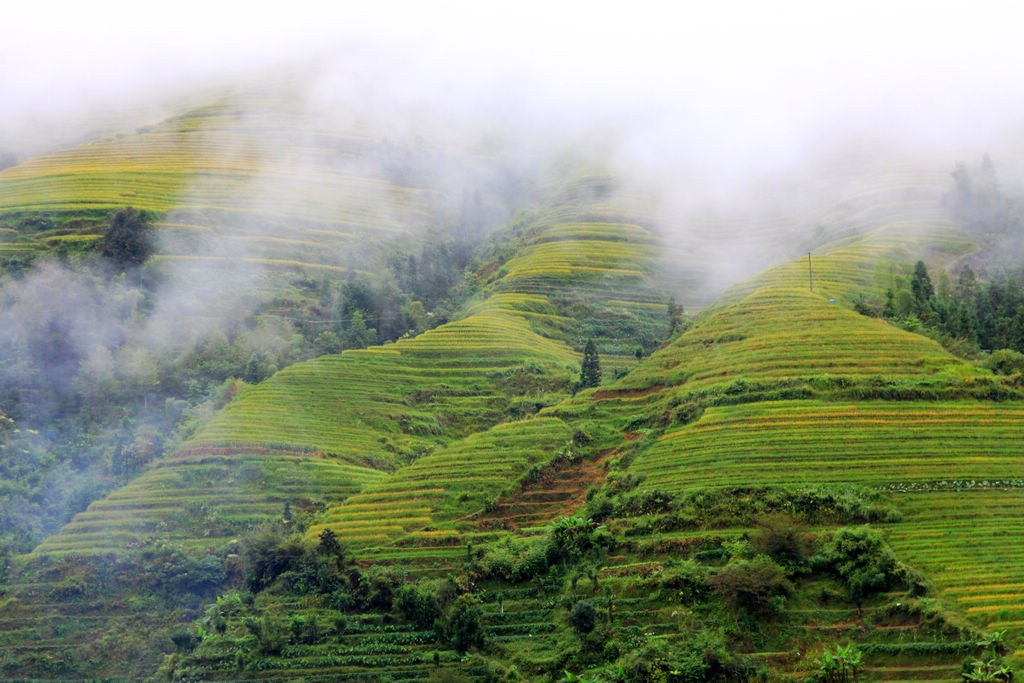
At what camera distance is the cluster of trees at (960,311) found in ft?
187

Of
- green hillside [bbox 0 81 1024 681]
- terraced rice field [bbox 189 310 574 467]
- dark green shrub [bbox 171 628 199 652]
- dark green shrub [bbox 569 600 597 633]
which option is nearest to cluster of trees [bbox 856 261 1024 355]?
green hillside [bbox 0 81 1024 681]

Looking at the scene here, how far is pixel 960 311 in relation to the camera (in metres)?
57.9

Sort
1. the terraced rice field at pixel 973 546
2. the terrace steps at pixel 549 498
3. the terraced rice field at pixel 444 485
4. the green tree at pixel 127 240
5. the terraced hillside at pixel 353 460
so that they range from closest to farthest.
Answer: the terraced rice field at pixel 973 546, the terraced hillside at pixel 353 460, the terrace steps at pixel 549 498, the terraced rice field at pixel 444 485, the green tree at pixel 127 240

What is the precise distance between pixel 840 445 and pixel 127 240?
189 feet

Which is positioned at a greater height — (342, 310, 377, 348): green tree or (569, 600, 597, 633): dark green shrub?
(342, 310, 377, 348): green tree

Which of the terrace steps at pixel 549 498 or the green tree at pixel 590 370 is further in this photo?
the green tree at pixel 590 370

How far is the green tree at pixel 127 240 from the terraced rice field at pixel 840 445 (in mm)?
48387

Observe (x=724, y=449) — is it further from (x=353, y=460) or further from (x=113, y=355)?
(x=113, y=355)

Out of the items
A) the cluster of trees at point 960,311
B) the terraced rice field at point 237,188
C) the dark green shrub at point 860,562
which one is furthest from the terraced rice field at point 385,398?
the dark green shrub at point 860,562

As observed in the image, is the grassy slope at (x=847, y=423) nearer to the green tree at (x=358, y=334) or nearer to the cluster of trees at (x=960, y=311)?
the cluster of trees at (x=960, y=311)

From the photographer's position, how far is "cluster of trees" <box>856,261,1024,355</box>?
57125 millimetres

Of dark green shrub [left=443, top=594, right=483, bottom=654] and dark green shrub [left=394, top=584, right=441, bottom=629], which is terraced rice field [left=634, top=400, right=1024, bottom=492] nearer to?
dark green shrub [left=443, top=594, right=483, bottom=654]

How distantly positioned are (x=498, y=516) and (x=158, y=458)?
2142cm

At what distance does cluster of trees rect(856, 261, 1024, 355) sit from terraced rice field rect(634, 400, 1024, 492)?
11.2 m
